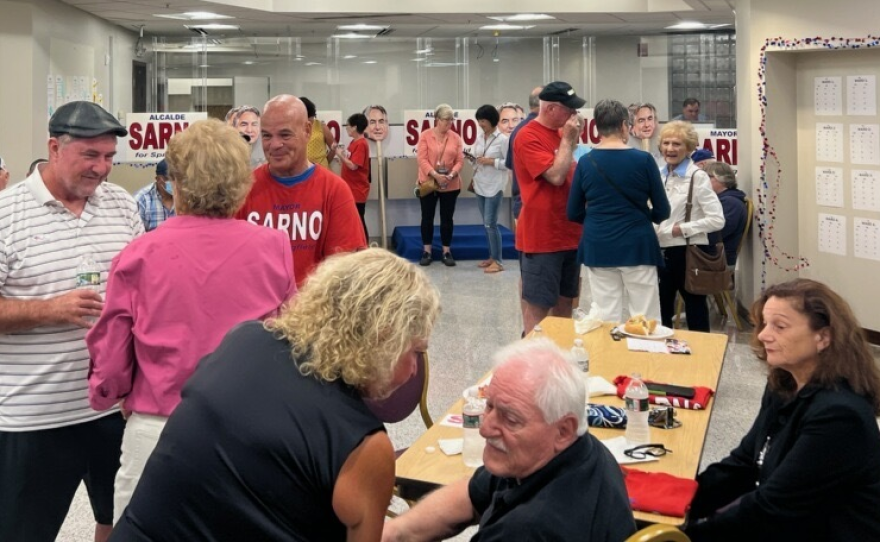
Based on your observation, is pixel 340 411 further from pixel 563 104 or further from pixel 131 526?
pixel 563 104

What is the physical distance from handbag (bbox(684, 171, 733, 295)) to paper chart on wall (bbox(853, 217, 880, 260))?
4.43ft

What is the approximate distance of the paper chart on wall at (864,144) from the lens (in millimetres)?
7152

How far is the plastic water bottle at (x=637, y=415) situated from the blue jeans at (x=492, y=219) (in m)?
7.72

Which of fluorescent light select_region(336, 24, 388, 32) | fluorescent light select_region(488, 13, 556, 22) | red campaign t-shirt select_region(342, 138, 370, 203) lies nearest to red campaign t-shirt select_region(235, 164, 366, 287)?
red campaign t-shirt select_region(342, 138, 370, 203)

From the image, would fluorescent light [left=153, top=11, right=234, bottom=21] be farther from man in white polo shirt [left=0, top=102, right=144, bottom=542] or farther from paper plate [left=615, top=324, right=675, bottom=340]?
man in white polo shirt [left=0, top=102, right=144, bottom=542]

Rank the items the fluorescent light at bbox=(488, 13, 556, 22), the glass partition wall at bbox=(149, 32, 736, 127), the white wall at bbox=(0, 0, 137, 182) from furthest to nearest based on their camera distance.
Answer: the glass partition wall at bbox=(149, 32, 736, 127)
the fluorescent light at bbox=(488, 13, 556, 22)
the white wall at bbox=(0, 0, 137, 182)

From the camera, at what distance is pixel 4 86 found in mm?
9719

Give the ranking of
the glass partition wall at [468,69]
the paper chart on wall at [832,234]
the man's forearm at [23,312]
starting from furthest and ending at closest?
the glass partition wall at [468,69], the paper chart on wall at [832,234], the man's forearm at [23,312]

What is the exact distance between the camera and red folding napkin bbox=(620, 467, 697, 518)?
265cm

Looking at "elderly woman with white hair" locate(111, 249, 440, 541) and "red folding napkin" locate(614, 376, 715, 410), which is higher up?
"elderly woman with white hair" locate(111, 249, 440, 541)

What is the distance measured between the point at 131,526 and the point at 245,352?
1.37ft

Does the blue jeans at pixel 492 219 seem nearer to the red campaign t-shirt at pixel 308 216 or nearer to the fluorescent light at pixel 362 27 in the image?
the fluorescent light at pixel 362 27

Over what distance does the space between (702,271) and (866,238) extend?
5.24 feet

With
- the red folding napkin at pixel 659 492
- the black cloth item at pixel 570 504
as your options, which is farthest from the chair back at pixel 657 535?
the red folding napkin at pixel 659 492
